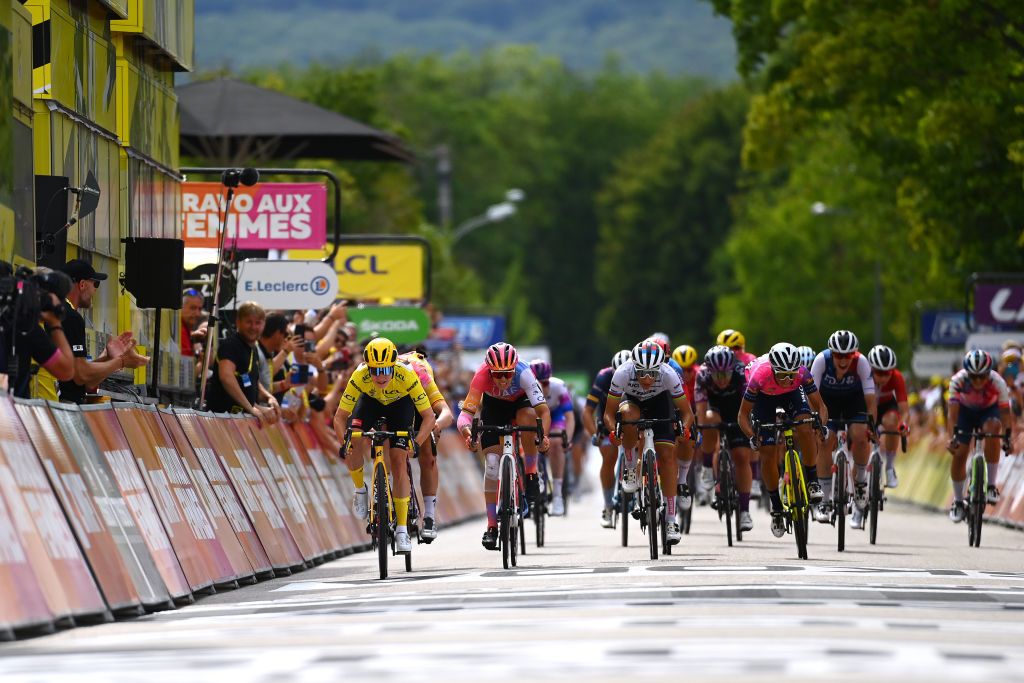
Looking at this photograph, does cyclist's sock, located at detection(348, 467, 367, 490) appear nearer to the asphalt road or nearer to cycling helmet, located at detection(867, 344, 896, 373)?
the asphalt road

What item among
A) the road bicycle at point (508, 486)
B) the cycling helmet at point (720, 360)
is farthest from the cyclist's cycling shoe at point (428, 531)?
→ the cycling helmet at point (720, 360)

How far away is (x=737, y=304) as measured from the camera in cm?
9294

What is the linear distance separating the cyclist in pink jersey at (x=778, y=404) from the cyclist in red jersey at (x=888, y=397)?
2538 millimetres

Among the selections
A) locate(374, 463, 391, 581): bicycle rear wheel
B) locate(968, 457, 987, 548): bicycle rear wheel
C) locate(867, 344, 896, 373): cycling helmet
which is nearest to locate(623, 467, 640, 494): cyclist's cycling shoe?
locate(374, 463, 391, 581): bicycle rear wheel

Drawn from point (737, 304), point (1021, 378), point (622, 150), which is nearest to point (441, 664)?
point (1021, 378)

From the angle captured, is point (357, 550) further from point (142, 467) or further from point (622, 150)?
point (622, 150)

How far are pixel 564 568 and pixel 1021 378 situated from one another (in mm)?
14088

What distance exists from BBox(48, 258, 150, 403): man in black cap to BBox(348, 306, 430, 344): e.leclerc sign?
55.2 ft

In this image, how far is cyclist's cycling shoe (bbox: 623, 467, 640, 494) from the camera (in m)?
20.9

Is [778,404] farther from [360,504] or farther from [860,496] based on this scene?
[360,504]

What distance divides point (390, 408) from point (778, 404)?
3.85m

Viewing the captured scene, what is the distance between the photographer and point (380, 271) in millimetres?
38219

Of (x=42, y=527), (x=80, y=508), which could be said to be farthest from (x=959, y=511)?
(x=42, y=527)

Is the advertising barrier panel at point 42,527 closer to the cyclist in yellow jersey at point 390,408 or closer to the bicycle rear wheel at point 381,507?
the bicycle rear wheel at point 381,507
